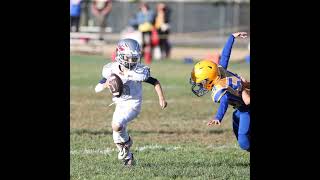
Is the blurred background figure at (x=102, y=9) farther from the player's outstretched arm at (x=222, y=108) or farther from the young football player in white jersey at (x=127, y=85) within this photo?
the player's outstretched arm at (x=222, y=108)

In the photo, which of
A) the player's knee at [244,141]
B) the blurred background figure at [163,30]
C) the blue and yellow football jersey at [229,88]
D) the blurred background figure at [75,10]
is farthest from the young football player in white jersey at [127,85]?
the blurred background figure at [163,30]

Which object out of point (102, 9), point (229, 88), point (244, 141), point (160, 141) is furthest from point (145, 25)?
point (229, 88)

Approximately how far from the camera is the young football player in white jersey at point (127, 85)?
8.48 metres

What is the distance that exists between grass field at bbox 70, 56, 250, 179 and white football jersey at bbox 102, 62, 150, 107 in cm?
72

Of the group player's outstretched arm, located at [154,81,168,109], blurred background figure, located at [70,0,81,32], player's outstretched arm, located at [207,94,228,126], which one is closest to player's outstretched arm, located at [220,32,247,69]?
player's outstretched arm, located at [207,94,228,126]

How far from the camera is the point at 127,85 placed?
8.70 m

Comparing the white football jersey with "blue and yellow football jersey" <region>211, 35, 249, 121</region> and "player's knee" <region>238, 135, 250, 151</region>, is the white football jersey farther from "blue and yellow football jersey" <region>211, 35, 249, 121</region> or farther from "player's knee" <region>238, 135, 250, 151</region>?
"player's knee" <region>238, 135, 250, 151</region>

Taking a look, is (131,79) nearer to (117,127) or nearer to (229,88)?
(117,127)

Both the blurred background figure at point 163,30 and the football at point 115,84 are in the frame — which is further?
the blurred background figure at point 163,30

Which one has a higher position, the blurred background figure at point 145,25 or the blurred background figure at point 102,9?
the blurred background figure at point 102,9

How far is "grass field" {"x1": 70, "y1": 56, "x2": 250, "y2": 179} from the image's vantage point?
27.4ft
